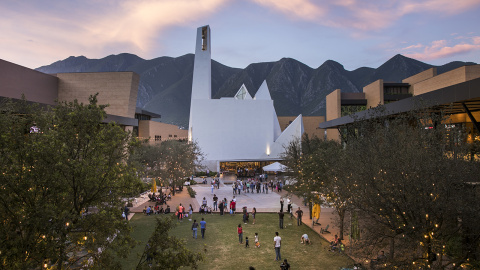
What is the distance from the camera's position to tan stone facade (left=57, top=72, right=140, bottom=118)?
32469 mm

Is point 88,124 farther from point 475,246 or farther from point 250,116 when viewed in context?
point 250,116

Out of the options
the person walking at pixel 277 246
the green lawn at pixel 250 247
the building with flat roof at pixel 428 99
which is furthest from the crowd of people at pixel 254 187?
the person walking at pixel 277 246

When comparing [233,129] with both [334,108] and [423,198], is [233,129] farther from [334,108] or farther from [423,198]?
[423,198]

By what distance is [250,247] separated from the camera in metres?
13.9

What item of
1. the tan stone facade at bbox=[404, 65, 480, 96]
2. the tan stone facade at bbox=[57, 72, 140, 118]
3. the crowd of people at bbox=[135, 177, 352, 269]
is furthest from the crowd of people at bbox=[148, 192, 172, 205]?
the tan stone facade at bbox=[404, 65, 480, 96]

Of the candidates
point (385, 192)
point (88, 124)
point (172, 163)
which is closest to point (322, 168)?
point (385, 192)

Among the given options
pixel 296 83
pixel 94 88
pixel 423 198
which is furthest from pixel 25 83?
pixel 296 83

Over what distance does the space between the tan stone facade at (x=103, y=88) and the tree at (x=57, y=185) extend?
27.9m

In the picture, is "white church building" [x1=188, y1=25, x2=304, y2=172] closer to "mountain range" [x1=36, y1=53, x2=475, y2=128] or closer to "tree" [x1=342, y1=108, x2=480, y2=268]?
"tree" [x1=342, y1=108, x2=480, y2=268]

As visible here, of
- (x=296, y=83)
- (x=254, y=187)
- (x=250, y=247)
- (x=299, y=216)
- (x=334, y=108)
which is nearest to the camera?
(x=250, y=247)

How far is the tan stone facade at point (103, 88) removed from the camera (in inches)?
1278

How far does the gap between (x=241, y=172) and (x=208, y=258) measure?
3341 cm

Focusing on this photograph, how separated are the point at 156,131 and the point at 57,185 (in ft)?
170

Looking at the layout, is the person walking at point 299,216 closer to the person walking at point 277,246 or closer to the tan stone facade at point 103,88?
the person walking at point 277,246
